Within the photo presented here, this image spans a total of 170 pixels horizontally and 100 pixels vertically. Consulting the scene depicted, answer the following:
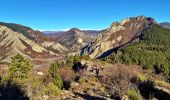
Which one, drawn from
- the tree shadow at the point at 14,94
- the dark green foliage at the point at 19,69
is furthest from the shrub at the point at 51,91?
the dark green foliage at the point at 19,69

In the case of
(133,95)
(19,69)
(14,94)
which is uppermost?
(19,69)

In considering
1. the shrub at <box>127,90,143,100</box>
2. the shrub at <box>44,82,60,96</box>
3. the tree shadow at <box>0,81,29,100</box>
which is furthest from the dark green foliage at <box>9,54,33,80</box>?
the shrub at <box>127,90,143,100</box>

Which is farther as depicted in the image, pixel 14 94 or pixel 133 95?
pixel 14 94

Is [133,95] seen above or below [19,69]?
below

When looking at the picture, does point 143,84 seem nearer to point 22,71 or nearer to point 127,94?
point 127,94

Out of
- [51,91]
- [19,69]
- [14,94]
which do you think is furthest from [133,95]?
[19,69]

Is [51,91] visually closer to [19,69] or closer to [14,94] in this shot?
[14,94]

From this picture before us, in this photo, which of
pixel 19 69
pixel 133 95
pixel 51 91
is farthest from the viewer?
pixel 19 69

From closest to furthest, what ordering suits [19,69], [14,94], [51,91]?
[14,94] < [51,91] < [19,69]

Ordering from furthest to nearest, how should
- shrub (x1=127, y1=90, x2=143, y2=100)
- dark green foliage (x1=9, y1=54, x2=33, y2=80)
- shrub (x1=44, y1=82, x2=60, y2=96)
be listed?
dark green foliage (x1=9, y1=54, x2=33, y2=80) → shrub (x1=44, y1=82, x2=60, y2=96) → shrub (x1=127, y1=90, x2=143, y2=100)

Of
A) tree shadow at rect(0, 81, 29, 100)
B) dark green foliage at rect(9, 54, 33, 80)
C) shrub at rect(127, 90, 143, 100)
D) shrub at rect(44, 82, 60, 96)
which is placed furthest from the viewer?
dark green foliage at rect(9, 54, 33, 80)

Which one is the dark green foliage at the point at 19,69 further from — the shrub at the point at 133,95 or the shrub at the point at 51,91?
the shrub at the point at 133,95

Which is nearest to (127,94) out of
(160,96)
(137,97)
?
(137,97)

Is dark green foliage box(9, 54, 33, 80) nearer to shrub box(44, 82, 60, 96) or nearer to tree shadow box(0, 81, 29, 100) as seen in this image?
tree shadow box(0, 81, 29, 100)
